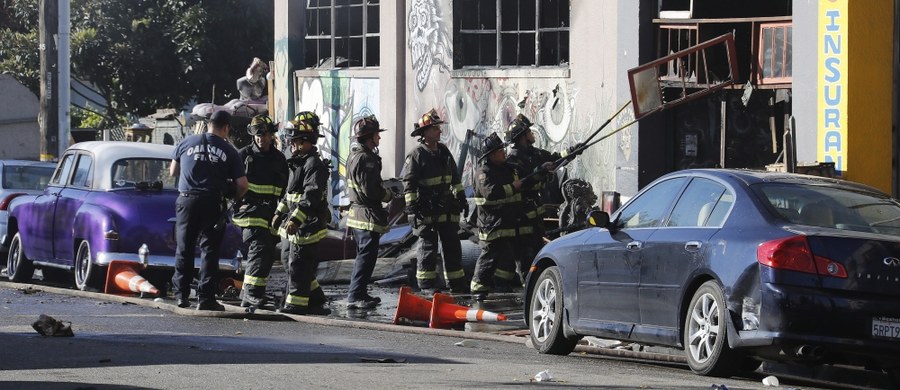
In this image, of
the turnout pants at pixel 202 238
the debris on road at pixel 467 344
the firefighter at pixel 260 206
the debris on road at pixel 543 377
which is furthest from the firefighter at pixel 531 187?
the debris on road at pixel 543 377

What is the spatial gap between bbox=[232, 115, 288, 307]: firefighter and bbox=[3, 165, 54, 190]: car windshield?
737cm

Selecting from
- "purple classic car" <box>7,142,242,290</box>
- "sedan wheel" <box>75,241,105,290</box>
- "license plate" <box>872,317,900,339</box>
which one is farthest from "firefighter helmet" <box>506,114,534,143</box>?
"license plate" <box>872,317,900,339</box>

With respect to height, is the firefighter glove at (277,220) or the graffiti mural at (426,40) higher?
the graffiti mural at (426,40)

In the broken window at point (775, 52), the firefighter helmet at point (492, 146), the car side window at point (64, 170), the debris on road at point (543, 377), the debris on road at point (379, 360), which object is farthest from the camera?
the broken window at point (775, 52)

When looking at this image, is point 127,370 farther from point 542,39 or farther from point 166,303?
point 542,39

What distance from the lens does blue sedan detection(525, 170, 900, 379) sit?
9.12m

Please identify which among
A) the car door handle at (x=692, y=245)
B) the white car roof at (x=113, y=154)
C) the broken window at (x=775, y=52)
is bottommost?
the car door handle at (x=692, y=245)

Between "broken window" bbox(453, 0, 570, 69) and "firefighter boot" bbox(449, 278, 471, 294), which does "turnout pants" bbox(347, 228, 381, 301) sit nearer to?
"firefighter boot" bbox(449, 278, 471, 294)

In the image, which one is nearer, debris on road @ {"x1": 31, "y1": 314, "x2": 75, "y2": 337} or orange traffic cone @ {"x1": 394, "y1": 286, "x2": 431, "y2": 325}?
debris on road @ {"x1": 31, "y1": 314, "x2": 75, "y2": 337}

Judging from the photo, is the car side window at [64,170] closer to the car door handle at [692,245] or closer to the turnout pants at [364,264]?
the turnout pants at [364,264]

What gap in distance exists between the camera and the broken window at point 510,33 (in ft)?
72.3

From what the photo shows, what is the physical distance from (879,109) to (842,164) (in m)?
0.68

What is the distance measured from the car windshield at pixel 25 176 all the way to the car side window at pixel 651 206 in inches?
484

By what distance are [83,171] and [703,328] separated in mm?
9265
